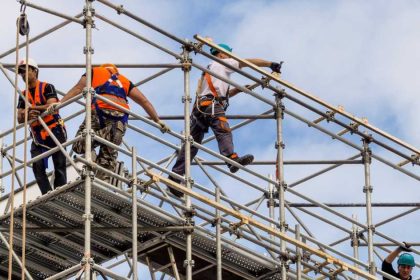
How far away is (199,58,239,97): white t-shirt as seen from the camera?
102 ft

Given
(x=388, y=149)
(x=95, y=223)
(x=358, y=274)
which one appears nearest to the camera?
(x=95, y=223)

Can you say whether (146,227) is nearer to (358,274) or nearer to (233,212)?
(233,212)

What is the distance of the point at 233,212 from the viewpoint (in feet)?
93.7

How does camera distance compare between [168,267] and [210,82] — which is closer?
[168,267]

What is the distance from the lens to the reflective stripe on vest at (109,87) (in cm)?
2855

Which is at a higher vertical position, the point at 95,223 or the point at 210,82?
the point at 210,82

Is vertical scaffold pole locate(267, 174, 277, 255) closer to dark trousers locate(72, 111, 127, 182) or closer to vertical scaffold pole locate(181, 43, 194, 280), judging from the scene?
vertical scaffold pole locate(181, 43, 194, 280)

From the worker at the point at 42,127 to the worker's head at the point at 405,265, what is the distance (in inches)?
254

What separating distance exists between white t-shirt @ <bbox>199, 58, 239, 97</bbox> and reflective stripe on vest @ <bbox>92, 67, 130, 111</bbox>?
8.52ft

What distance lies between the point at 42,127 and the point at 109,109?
1.09 meters

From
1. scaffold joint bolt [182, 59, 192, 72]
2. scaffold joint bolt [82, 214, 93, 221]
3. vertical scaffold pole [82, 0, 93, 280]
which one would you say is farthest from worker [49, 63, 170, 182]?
scaffold joint bolt [82, 214, 93, 221]

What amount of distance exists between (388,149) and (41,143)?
6668mm

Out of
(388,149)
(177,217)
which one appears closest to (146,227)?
(177,217)

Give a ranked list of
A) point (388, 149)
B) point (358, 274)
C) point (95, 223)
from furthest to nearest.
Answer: point (388, 149) < point (358, 274) < point (95, 223)
